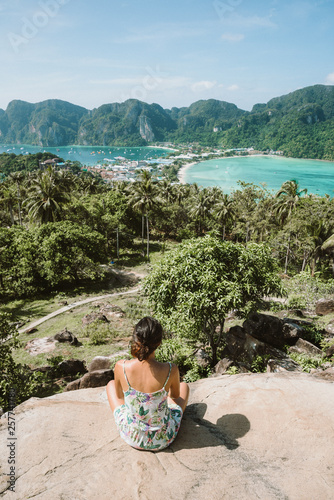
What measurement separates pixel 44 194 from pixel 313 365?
3215 cm

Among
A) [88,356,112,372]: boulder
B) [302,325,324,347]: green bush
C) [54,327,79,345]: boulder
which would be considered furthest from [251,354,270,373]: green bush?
[54,327,79,345]: boulder

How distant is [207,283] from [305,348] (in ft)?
20.2

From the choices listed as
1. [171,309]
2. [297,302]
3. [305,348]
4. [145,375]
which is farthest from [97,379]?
[297,302]

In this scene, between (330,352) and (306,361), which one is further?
(330,352)

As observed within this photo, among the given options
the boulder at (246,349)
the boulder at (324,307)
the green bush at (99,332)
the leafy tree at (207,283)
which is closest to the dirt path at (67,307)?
the green bush at (99,332)

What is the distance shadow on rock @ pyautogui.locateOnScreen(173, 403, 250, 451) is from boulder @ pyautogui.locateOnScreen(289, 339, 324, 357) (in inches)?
381

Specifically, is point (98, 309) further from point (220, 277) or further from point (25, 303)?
point (220, 277)

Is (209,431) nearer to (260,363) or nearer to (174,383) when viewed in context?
(174,383)

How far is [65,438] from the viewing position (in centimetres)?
457

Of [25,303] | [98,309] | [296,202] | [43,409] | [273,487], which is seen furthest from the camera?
[296,202]

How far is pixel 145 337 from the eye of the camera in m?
3.87

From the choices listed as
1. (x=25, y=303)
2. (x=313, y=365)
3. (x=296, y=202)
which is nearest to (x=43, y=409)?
(x=313, y=365)

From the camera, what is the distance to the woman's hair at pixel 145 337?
387 centimetres

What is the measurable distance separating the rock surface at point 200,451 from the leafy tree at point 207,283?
517cm
